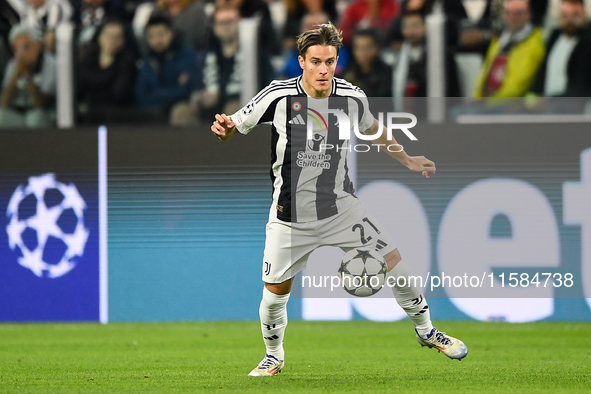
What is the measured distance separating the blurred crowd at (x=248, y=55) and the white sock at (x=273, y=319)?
3.82m

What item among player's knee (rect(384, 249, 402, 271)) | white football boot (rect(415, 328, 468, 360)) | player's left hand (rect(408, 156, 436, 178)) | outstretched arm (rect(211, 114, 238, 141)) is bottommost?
white football boot (rect(415, 328, 468, 360))

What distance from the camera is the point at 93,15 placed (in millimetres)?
9852

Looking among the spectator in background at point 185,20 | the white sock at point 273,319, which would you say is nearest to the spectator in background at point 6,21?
the spectator in background at point 185,20

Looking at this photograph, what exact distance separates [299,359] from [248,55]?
3552mm

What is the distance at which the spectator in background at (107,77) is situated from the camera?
9656 mm

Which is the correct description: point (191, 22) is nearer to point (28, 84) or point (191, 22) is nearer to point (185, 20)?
point (185, 20)

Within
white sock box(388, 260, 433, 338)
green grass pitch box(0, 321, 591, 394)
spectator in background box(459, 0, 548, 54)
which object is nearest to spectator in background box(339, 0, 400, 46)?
spectator in background box(459, 0, 548, 54)

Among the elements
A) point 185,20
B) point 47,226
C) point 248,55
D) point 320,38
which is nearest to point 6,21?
point 185,20

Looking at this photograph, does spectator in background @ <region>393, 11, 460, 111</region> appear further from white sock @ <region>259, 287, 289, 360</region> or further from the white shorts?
white sock @ <region>259, 287, 289, 360</region>

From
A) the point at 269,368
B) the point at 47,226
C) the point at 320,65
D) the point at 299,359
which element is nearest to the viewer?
the point at 320,65

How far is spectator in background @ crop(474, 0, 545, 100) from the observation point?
9.20m

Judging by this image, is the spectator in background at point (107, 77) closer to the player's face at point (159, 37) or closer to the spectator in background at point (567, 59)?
the player's face at point (159, 37)

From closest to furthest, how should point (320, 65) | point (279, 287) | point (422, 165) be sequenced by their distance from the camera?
point (320, 65) → point (279, 287) → point (422, 165)

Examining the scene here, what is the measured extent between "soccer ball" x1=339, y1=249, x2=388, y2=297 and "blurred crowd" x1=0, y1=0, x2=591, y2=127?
11.7 ft
